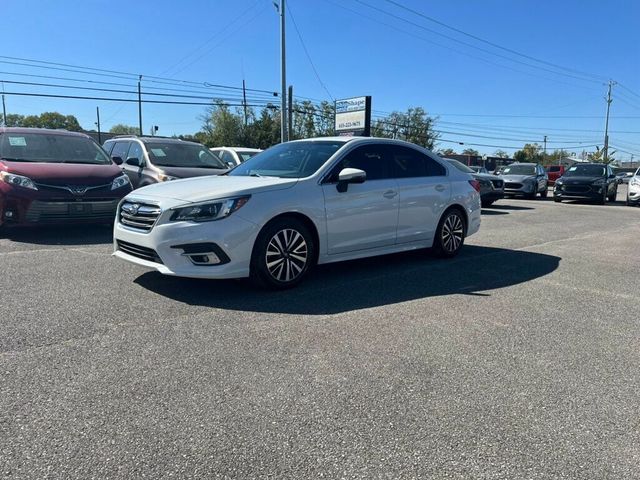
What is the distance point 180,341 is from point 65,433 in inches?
50.7

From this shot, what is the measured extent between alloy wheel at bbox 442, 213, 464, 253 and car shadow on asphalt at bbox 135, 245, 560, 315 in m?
0.21

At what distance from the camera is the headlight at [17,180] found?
7578 mm

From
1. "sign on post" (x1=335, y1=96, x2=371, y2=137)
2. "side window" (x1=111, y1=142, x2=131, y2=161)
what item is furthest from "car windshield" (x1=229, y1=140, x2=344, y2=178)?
"sign on post" (x1=335, y1=96, x2=371, y2=137)

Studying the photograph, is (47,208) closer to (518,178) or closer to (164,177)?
(164,177)

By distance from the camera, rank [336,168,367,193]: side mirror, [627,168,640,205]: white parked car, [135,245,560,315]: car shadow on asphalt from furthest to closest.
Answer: [627,168,640,205]: white parked car
[336,168,367,193]: side mirror
[135,245,560,315]: car shadow on asphalt

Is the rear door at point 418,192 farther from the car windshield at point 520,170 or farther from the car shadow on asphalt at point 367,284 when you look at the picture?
the car windshield at point 520,170

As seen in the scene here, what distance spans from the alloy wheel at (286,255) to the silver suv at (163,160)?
5.14 m

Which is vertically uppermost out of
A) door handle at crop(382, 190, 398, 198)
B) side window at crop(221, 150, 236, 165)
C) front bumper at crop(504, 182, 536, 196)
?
side window at crop(221, 150, 236, 165)

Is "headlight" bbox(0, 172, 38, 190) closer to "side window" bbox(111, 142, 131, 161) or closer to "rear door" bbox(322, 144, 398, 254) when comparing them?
"side window" bbox(111, 142, 131, 161)

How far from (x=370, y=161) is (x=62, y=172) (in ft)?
16.4

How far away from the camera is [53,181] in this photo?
25.5 feet

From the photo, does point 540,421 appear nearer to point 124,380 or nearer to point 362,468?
point 362,468

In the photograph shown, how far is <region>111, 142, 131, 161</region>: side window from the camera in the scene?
11490 mm

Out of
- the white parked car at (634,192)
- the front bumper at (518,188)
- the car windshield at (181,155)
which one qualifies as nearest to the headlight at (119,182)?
the car windshield at (181,155)
